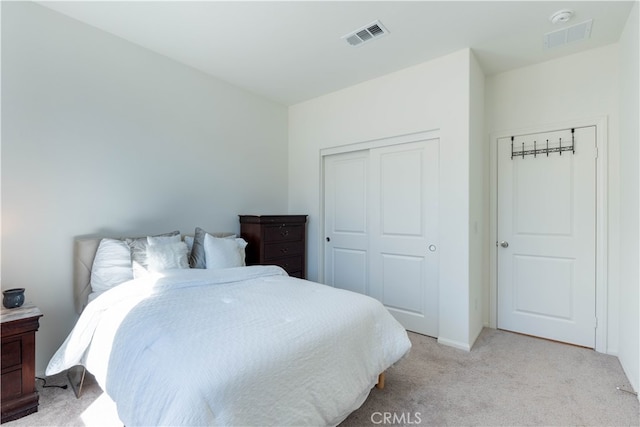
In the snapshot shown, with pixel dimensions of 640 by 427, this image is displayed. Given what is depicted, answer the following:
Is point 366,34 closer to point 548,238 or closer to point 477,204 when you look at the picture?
point 477,204

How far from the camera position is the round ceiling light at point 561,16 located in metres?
2.14

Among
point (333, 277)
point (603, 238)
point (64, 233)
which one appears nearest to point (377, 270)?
point (333, 277)

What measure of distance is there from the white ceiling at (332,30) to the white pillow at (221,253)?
1.72 metres

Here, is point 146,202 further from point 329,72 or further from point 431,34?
point 431,34

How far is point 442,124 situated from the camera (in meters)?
Answer: 2.79

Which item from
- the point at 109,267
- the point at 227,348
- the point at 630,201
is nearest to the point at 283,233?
the point at 109,267

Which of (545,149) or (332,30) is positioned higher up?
(332,30)

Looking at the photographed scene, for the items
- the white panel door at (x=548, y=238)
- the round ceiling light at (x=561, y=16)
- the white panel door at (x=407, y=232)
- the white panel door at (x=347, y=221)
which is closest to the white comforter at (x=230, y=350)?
the white panel door at (x=407, y=232)

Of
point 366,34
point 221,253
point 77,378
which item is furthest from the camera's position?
point 221,253

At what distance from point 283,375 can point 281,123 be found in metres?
3.36

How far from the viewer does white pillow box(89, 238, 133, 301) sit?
85.1 inches

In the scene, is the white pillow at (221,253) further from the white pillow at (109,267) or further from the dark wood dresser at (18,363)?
the dark wood dresser at (18,363)

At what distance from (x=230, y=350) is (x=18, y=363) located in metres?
1.54

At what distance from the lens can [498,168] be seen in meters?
3.12
